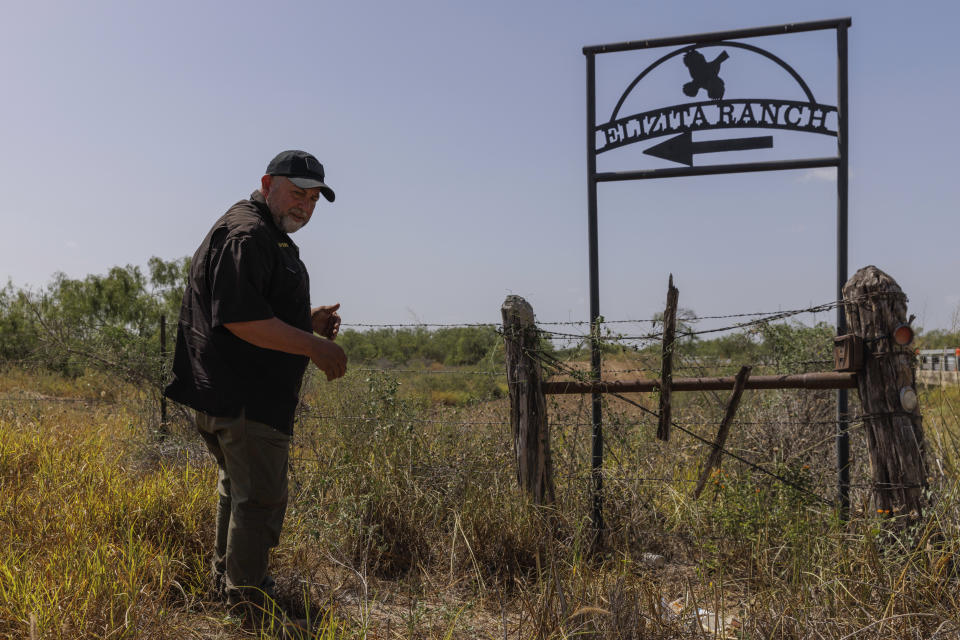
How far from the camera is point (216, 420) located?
3248mm

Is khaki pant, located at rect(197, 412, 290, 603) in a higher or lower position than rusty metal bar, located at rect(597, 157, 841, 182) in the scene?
lower

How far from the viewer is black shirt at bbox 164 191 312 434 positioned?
3.05m

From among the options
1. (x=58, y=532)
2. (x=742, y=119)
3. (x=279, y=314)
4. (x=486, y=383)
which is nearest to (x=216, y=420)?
(x=279, y=314)

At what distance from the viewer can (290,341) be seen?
10.1 ft

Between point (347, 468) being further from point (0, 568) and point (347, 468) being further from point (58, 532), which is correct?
point (0, 568)

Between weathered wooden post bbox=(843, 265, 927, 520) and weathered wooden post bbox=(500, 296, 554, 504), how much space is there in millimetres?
1812

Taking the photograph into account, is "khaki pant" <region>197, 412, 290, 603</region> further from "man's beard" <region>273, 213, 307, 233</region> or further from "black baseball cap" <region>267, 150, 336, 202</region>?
"black baseball cap" <region>267, 150, 336, 202</region>

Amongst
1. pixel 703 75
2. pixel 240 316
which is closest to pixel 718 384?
pixel 703 75

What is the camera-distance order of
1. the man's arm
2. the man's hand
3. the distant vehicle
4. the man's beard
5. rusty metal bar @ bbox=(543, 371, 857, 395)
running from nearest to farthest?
the man's arm, the man's beard, the man's hand, rusty metal bar @ bbox=(543, 371, 857, 395), the distant vehicle

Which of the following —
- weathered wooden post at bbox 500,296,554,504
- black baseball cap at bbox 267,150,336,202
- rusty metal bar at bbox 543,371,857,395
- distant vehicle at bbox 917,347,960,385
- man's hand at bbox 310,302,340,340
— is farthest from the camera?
distant vehicle at bbox 917,347,960,385

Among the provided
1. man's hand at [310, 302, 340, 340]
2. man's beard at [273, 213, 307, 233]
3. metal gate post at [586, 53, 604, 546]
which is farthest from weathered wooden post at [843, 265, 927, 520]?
man's beard at [273, 213, 307, 233]

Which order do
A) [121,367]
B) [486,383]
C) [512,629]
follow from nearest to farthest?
[512,629] → [121,367] → [486,383]

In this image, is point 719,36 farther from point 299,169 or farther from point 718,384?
point 299,169

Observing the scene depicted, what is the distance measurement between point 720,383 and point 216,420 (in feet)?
9.18
